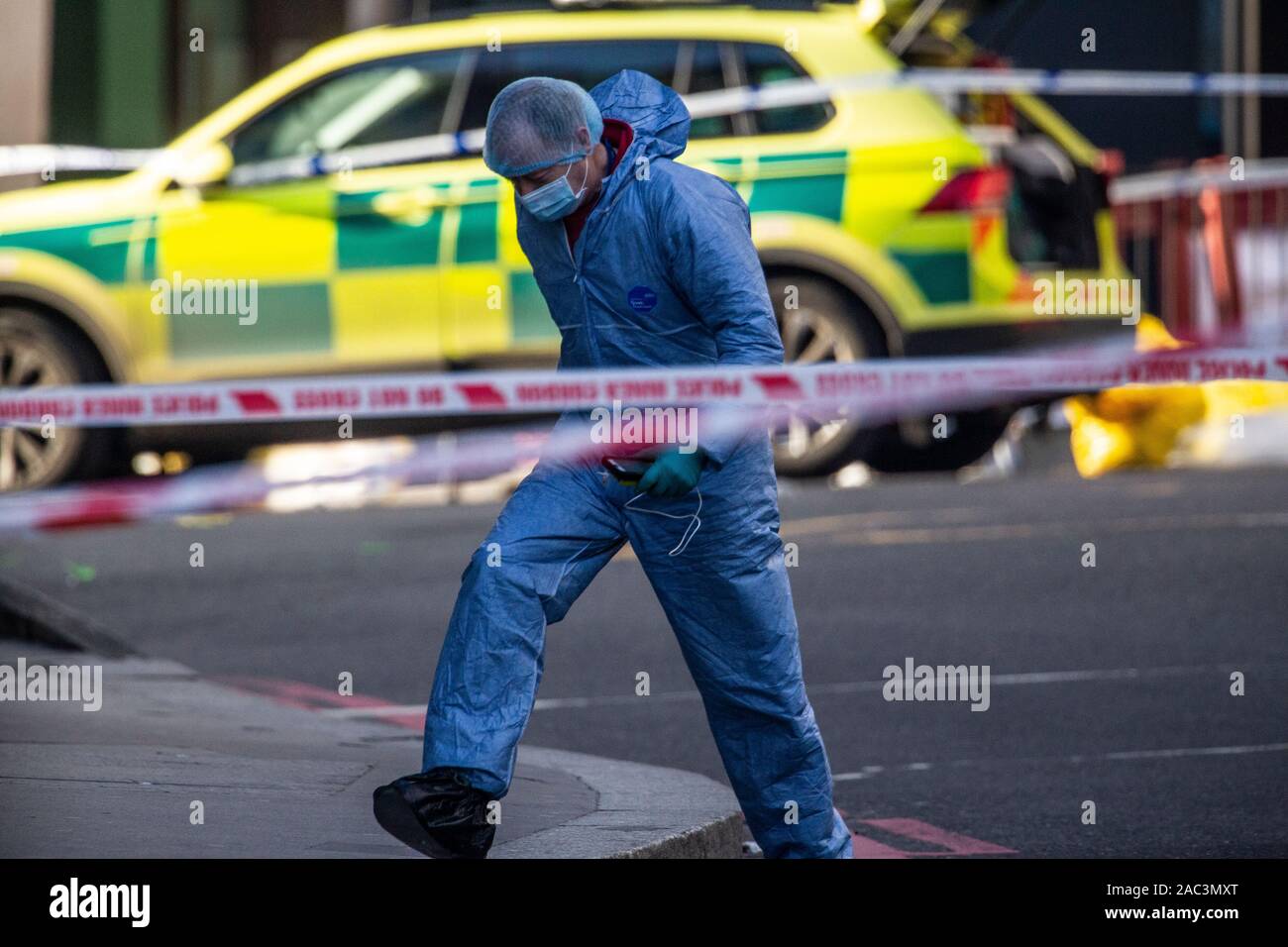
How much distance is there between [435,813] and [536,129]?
4.38ft

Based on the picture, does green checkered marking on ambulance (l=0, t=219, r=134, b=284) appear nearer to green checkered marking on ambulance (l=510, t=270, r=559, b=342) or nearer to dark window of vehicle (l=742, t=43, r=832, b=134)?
green checkered marking on ambulance (l=510, t=270, r=559, b=342)

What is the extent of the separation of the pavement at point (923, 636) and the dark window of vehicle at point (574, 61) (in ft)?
6.49

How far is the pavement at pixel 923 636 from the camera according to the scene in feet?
22.0

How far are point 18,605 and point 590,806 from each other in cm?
315

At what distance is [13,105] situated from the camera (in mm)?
17109

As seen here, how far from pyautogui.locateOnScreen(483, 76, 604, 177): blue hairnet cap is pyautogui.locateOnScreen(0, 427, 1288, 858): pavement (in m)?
1.84

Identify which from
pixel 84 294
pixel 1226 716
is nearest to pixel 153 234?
pixel 84 294

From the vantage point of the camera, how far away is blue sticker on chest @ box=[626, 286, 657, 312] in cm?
524
